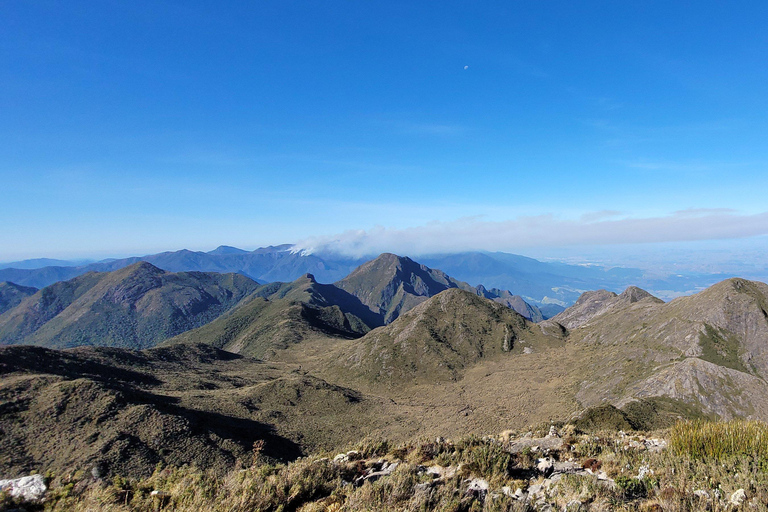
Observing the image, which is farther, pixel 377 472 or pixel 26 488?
pixel 377 472

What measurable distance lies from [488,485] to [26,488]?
46.6 feet

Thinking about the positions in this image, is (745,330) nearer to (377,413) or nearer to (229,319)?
(377,413)

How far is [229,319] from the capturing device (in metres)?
180

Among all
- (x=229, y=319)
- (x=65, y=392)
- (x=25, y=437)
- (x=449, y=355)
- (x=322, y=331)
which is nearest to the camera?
(x=25, y=437)

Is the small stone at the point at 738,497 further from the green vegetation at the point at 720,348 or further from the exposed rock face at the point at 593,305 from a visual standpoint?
the exposed rock face at the point at 593,305

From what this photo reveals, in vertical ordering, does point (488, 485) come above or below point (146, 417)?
above

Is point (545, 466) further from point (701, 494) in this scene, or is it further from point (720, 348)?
point (720, 348)

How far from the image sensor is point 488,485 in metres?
10.1

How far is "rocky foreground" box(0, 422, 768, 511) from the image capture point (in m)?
7.88

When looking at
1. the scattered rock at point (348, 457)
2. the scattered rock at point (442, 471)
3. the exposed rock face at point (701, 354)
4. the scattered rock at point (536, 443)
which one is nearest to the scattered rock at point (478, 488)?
the scattered rock at point (442, 471)

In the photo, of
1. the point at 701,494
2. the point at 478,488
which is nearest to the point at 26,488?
the point at 478,488

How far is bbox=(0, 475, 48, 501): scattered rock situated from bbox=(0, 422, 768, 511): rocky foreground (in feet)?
0.24

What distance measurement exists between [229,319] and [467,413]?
161m

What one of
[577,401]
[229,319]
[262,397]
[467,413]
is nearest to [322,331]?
[229,319]
